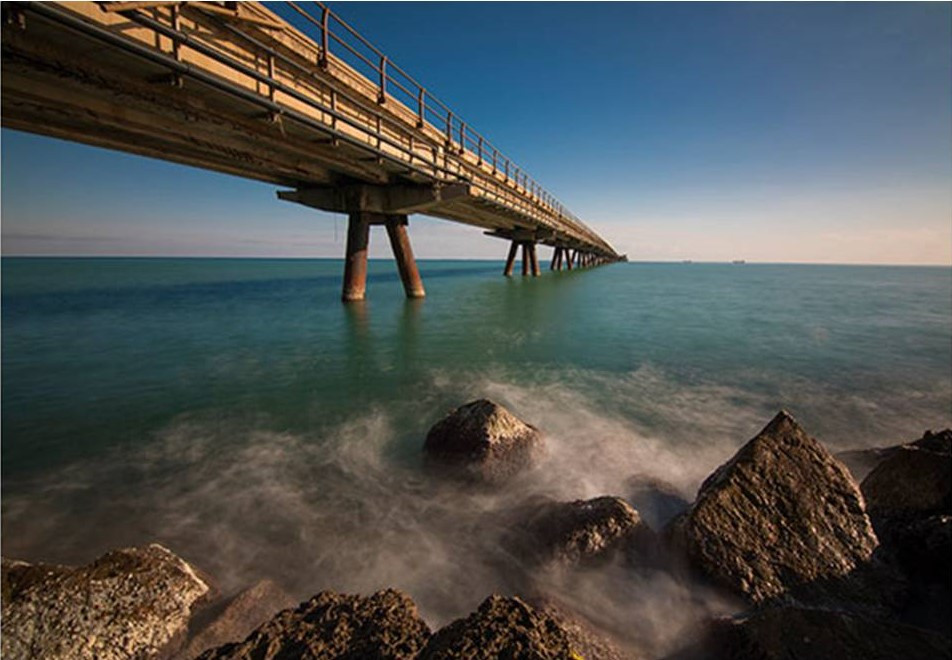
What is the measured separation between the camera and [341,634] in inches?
88.7

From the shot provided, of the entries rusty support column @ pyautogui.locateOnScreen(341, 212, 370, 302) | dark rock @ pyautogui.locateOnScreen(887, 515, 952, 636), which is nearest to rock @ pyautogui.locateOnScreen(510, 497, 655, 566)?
dark rock @ pyautogui.locateOnScreen(887, 515, 952, 636)

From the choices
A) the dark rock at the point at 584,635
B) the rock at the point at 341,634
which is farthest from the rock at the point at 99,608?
the dark rock at the point at 584,635

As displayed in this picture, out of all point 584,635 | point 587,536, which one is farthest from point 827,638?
point 587,536

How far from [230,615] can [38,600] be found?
1.25m

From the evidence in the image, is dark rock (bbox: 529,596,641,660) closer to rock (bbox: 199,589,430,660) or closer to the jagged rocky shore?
the jagged rocky shore

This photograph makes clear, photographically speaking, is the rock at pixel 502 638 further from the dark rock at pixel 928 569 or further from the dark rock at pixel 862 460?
the dark rock at pixel 862 460

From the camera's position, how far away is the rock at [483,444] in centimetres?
502

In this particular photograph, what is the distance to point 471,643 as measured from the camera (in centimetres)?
196

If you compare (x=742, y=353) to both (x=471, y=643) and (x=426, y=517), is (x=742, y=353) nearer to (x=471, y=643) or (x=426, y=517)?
(x=426, y=517)

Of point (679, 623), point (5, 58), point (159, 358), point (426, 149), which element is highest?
point (426, 149)

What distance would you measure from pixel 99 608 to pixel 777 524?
5.33 metres

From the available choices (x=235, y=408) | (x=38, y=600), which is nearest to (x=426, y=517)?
(x=38, y=600)

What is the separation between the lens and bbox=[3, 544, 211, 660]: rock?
259 cm

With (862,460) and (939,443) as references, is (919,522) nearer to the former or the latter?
(939,443)
